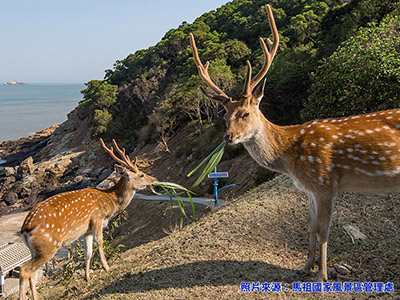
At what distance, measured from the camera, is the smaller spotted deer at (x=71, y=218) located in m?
6.45

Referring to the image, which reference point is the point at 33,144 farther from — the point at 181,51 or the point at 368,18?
the point at 368,18

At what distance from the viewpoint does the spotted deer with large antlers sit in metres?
4.68

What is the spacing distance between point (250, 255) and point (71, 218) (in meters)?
3.54

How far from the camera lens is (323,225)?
4.88 meters

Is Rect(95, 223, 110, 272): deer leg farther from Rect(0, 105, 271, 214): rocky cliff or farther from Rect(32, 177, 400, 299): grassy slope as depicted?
Rect(0, 105, 271, 214): rocky cliff

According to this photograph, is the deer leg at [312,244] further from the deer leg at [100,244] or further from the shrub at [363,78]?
the shrub at [363,78]

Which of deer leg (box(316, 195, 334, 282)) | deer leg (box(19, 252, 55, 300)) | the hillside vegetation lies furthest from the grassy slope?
the hillside vegetation

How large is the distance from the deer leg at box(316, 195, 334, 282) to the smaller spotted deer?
4.60 meters

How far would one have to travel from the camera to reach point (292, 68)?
2808cm

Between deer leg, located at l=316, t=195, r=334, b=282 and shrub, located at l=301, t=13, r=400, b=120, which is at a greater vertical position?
shrub, located at l=301, t=13, r=400, b=120

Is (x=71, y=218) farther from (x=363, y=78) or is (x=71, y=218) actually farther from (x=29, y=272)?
(x=363, y=78)

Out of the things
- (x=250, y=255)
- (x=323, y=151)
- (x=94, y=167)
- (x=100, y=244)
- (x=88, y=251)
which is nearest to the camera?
(x=323, y=151)

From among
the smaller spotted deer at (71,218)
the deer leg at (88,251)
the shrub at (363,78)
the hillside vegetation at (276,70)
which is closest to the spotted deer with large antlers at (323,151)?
the smaller spotted deer at (71,218)

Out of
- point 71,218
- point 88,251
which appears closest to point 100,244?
point 88,251
